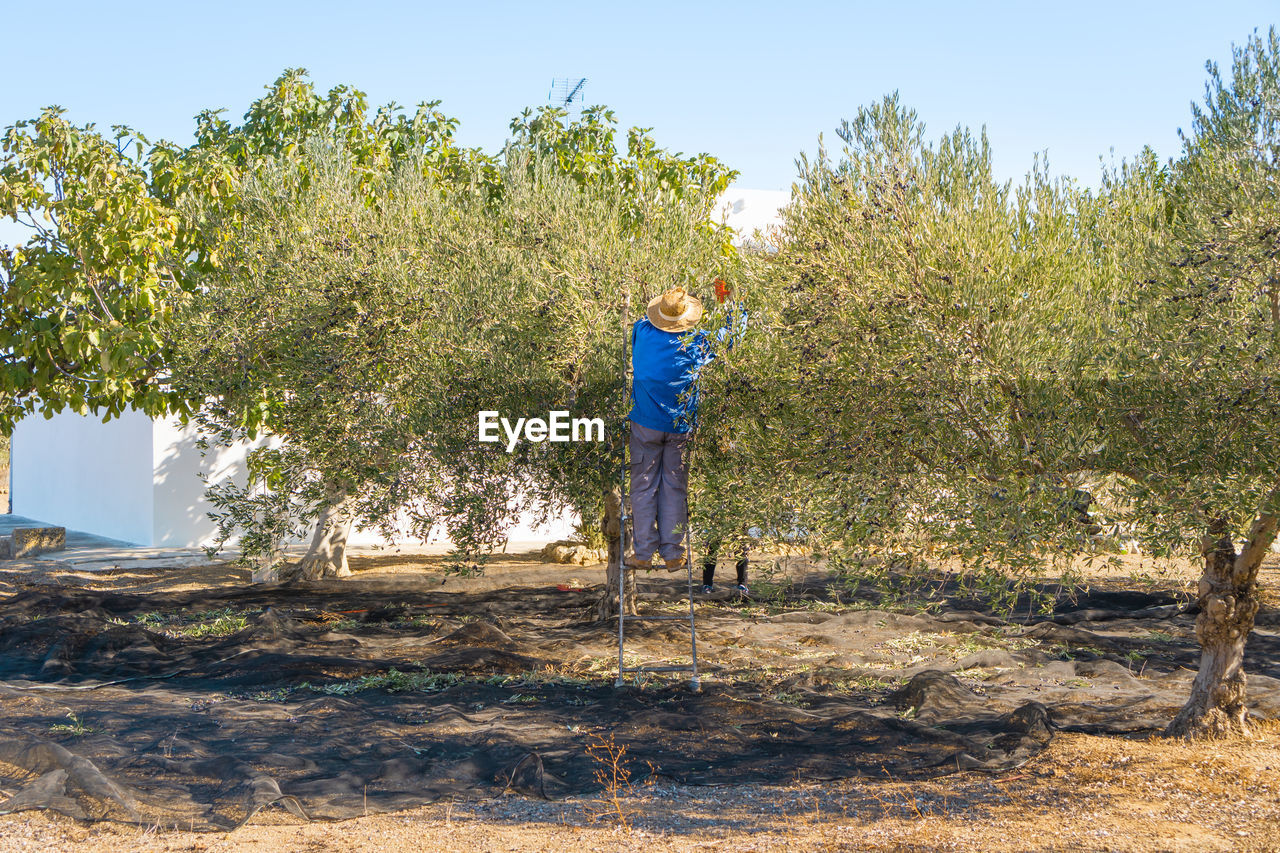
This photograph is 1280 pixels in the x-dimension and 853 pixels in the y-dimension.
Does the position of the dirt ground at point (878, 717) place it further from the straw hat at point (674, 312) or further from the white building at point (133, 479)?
the white building at point (133, 479)

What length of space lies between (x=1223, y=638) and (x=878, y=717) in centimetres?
243

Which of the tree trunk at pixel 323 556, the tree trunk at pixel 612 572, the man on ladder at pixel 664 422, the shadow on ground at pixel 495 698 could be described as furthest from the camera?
the tree trunk at pixel 323 556

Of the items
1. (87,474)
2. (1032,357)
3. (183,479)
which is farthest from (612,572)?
(87,474)

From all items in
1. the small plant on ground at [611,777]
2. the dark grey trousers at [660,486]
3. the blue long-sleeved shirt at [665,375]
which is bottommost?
the small plant on ground at [611,777]

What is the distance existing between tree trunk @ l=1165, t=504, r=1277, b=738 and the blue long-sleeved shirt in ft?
12.0

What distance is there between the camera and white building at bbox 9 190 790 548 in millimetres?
19375

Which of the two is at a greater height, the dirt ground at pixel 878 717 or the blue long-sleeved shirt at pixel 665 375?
the blue long-sleeved shirt at pixel 665 375

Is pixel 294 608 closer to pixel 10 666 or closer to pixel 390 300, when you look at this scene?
pixel 10 666

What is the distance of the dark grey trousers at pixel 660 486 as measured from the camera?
8391 mm

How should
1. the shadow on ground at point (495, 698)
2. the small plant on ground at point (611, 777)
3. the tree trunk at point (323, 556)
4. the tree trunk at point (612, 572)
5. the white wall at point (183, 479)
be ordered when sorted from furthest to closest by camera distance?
the white wall at point (183, 479), the tree trunk at point (323, 556), the tree trunk at point (612, 572), the shadow on ground at point (495, 698), the small plant on ground at point (611, 777)

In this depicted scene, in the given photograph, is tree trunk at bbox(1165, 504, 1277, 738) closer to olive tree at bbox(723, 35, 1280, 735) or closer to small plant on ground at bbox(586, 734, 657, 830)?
olive tree at bbox(723, 35, 1280, 735)

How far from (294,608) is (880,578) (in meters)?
9.26

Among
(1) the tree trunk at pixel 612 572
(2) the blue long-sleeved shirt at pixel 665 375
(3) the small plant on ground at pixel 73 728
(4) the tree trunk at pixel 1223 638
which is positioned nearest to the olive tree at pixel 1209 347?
(4) the tree trunk at pixel 1223 638

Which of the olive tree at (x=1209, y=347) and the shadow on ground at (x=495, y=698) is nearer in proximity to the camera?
the olive tree at (x=1209, y=347)
